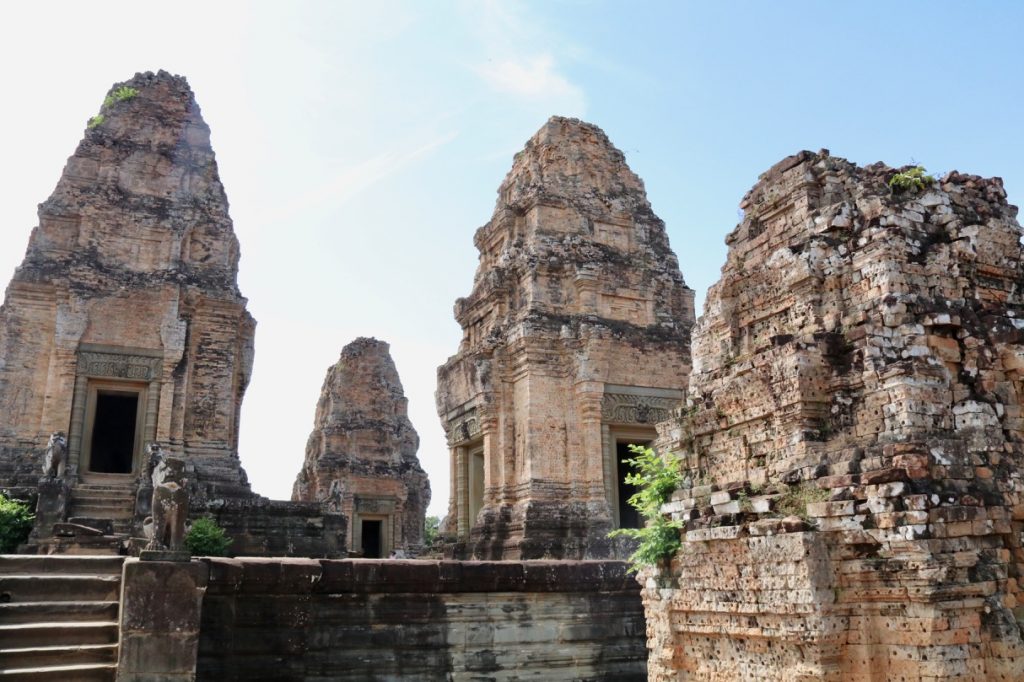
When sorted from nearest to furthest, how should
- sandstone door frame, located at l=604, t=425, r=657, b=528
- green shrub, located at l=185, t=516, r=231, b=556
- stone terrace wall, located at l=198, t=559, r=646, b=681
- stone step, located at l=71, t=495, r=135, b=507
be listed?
stone terrace wall, located at l=198, t=559, r=646, b=681, green shrub, located at l=185, t=516, r=231, b=556, stone step, located at l=71, t=495, r=135, b=507, sandstone door frame, located at l=604, t=425, r=657, b=528

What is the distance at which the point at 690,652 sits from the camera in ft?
24.2

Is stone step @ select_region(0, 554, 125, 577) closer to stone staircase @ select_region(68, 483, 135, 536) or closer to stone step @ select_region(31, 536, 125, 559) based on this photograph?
stone step @ select_region(31, 536, 125, 559)

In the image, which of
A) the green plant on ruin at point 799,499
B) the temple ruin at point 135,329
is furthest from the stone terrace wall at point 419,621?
the temple ruin at point 135,329

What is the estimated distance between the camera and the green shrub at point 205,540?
14445mm

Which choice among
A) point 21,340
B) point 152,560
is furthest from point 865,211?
point 21,340

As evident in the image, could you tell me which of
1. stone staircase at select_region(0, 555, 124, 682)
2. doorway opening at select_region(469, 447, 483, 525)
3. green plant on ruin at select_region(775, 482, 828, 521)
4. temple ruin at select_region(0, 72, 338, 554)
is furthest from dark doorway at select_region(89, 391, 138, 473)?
green plant on ruin at select_region(775, 482, 828, 521)

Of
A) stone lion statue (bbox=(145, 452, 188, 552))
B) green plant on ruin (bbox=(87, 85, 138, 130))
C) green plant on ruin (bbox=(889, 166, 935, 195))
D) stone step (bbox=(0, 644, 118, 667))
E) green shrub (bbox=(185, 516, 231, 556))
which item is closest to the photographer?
green plant on ruin (bbox=(889, 166, 935, 195))

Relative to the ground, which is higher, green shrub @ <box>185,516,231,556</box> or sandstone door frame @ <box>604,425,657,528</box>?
sandstone door frame @ <box>604,425,657,528</box>

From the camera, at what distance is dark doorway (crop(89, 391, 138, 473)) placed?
21203 mm

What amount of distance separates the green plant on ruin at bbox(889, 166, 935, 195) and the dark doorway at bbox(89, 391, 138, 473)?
18.0 metres

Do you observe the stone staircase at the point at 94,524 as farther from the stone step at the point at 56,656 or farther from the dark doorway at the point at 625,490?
the dark doorway at the point at 625,490

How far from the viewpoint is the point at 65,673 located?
833cm

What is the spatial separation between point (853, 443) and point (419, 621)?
5.66 meters

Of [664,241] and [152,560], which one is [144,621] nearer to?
[152,560]
